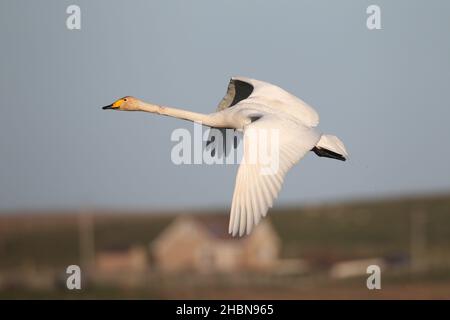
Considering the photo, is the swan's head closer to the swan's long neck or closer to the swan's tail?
the swan's long neck

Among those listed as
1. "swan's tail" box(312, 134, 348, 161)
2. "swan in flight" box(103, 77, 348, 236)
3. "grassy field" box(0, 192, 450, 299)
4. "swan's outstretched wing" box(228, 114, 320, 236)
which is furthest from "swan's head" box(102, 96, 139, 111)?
"grassy field" box(0, 192, 450, 299)

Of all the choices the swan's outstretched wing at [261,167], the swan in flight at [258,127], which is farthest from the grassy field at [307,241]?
the swan's outstretched wing at [261,167]

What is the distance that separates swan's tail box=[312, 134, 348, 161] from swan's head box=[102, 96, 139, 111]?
2.91 m

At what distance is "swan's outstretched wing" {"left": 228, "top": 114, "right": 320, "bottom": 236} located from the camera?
483 inches

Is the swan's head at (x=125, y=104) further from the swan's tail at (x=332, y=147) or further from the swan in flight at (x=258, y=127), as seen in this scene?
the swan's tail at (x=332, y=147)

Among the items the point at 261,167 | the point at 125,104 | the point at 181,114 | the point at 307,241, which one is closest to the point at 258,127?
the point at 261,167

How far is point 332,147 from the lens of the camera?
15.0 m

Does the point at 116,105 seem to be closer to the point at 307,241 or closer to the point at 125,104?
the point at 125,104

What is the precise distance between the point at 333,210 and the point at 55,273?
133 feet

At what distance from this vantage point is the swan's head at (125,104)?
1642cm

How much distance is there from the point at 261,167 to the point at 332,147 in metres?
2.61

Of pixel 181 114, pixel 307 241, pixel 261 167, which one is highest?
pixel 181 114

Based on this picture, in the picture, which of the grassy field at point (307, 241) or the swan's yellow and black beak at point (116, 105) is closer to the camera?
the swan's yellow and black beak at point (116, 105)

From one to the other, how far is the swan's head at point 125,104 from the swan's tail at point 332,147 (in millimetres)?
2910
